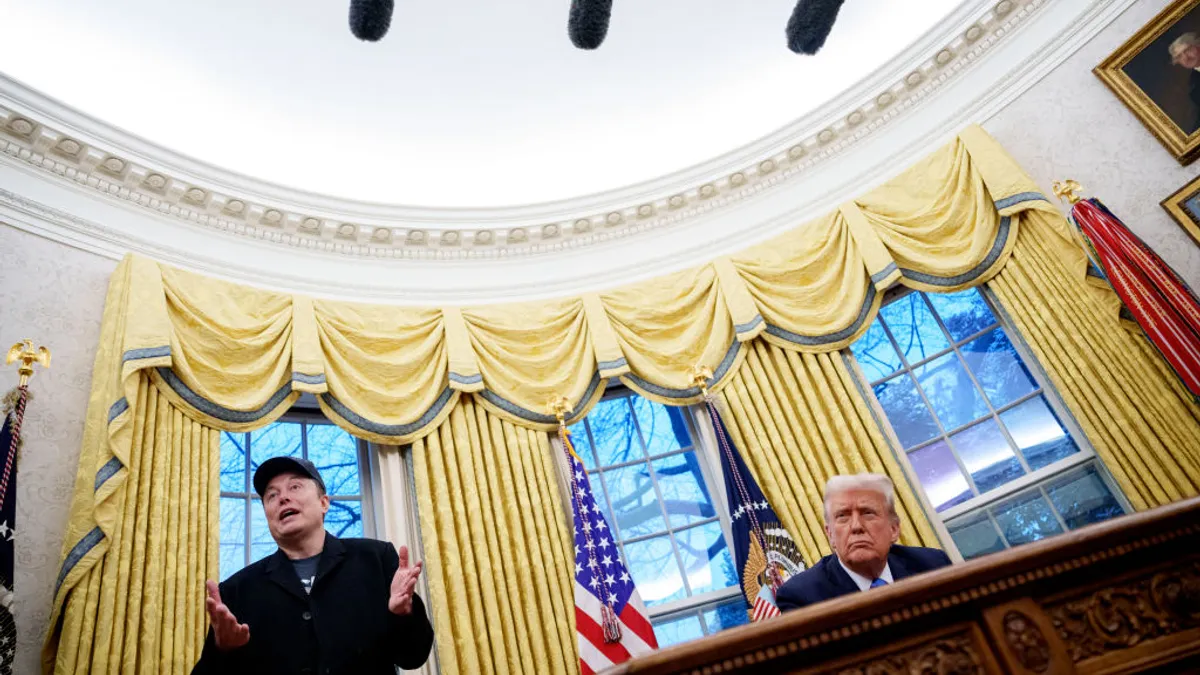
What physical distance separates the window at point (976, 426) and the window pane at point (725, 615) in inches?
50.3

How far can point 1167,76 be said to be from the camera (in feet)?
13.9

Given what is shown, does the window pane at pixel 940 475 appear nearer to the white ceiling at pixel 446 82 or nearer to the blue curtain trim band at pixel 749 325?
the blue curtain trim band at pixel 749 325

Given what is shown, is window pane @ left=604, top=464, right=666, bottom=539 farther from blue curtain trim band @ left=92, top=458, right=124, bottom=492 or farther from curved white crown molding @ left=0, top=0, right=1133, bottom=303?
blue curtain trim band @ left=92, top=458, right=124, bottom=492

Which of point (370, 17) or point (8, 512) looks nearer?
point (370, 17)

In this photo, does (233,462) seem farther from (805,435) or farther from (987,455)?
(987,455)

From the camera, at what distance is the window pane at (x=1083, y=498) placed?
4.08 metres

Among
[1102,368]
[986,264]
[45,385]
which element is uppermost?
[45,385]

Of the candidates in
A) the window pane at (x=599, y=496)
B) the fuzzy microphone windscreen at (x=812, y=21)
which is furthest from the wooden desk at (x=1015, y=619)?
the window pane at (x=599, y=496)

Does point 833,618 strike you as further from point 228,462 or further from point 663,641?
point 228,462

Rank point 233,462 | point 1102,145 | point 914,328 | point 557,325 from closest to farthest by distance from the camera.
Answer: point 233,462 → point 1102,145 → point 914,328 → point 557,325

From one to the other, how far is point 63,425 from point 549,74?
11.9 feet

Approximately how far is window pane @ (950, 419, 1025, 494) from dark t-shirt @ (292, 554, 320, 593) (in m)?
3.72

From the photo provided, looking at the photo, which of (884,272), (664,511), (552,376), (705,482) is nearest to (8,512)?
(552,376)

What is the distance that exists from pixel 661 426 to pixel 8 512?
3.55 m
